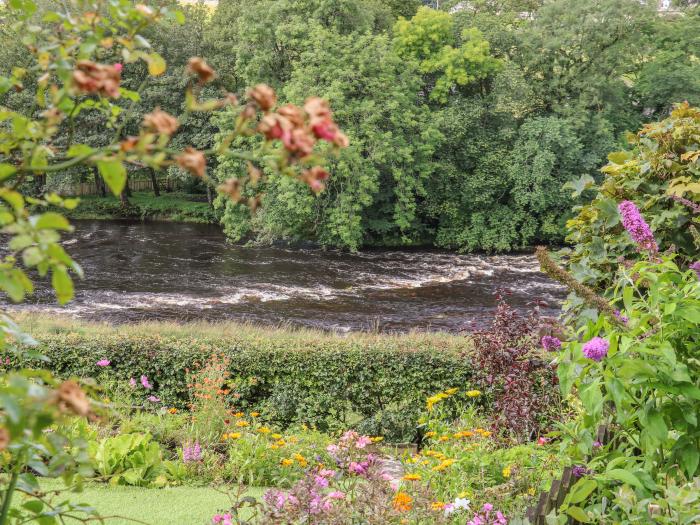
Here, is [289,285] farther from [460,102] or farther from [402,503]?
[402,503]

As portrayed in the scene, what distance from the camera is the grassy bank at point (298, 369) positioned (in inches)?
342

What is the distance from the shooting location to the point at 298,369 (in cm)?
889

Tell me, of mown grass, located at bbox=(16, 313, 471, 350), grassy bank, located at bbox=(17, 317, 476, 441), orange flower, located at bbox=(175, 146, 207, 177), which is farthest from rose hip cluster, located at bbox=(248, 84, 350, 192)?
mown grass, located at bbox=(16, 313, 471, 350)

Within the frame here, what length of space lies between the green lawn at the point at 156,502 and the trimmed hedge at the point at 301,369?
2.95 metres

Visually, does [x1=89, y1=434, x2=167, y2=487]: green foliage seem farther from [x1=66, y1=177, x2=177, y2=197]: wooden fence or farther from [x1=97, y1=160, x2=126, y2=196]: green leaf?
[x1=66, y1=177, x2=177, y2=197]: wooden fence

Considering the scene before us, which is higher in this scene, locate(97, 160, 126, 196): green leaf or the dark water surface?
locate(97, 160, 126, 196): green leaf

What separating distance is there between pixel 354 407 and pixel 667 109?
20.2 metres

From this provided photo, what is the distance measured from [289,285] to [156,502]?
42.6 feet

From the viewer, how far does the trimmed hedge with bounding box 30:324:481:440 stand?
8695 millimetres

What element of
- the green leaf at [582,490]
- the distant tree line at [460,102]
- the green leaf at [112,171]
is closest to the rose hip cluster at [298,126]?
the green leaf at [112,171]

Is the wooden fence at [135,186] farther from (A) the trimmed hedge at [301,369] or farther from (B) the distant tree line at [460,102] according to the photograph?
(A) the trimmed hedge at [301,369]

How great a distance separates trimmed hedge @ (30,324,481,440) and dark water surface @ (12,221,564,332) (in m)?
4.84

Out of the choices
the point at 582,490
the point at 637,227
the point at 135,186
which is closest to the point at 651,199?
the point at 637,227

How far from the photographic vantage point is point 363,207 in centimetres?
2366
